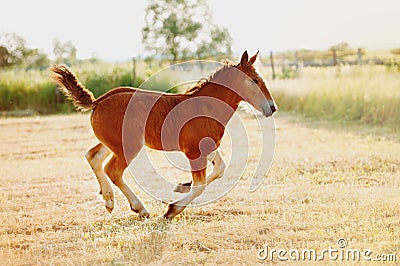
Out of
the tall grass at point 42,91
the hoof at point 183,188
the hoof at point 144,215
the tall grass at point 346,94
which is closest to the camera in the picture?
the hoof at point 144,215

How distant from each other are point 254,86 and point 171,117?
1.02 meters

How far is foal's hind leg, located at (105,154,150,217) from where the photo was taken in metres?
6.99

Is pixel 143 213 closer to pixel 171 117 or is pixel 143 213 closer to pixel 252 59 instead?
pixel 171 117

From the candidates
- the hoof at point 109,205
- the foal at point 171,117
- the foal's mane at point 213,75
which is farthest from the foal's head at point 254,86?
the hoof at point 109,205

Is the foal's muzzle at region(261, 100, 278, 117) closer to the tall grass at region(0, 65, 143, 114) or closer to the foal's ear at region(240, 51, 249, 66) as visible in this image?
the foal's ear at region(240, 51, 249, 66)

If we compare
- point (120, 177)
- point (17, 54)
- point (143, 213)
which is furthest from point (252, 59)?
point (17, 54)

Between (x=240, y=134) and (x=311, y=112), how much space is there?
13.5 feet

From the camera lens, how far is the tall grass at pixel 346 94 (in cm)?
1577

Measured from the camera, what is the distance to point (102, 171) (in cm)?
733

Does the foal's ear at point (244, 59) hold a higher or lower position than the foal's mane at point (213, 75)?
higher

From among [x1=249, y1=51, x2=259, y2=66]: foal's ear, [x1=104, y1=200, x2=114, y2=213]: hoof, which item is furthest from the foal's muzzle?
[x1=104, y1=200, x2=114, y2=213]: hoof

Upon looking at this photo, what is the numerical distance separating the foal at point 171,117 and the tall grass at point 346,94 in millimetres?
8451

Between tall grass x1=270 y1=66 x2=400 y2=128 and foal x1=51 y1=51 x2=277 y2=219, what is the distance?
845 centimetres

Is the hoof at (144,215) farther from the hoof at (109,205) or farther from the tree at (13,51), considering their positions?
the tree at (13,51)
